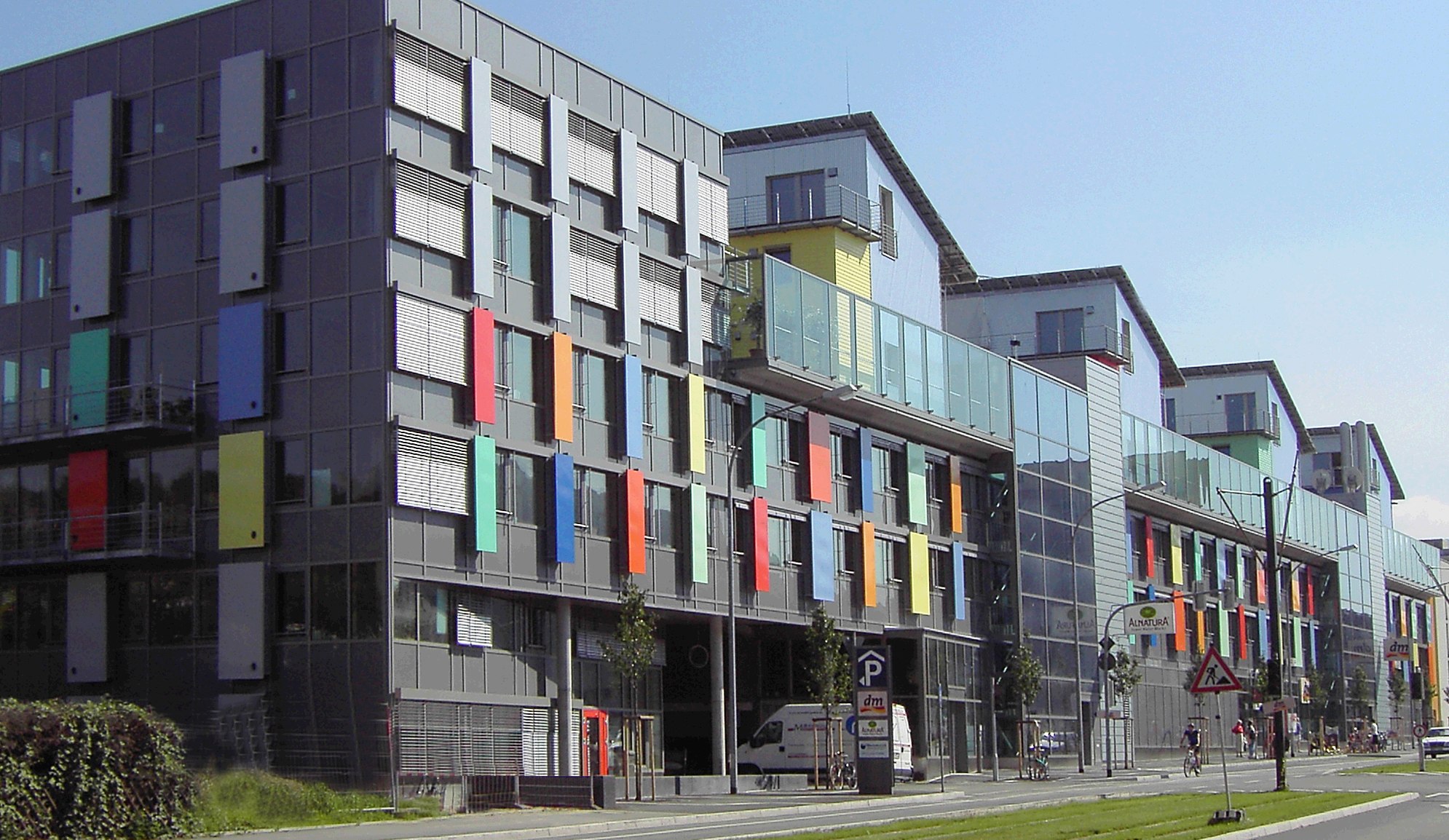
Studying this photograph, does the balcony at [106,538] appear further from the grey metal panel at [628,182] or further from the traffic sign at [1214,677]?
the traffic sign at [1214,677]

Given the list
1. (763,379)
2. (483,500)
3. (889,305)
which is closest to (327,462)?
(483,500)

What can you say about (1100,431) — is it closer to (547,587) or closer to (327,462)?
(547,587)

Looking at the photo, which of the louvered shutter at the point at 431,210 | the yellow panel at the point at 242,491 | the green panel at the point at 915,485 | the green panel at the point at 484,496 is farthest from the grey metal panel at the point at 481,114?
the green panel at the point at 915,485

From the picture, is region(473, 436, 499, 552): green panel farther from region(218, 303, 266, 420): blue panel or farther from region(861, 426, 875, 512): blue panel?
region(861, 426, 875, 512): blue panel

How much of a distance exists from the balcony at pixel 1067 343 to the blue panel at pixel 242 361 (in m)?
49.6

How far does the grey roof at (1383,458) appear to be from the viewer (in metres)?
126

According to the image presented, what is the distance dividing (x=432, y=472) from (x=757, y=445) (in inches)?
556

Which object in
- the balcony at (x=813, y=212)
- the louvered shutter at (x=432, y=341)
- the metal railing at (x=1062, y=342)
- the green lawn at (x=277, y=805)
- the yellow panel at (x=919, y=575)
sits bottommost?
the green lawn at (x=277, y=805)

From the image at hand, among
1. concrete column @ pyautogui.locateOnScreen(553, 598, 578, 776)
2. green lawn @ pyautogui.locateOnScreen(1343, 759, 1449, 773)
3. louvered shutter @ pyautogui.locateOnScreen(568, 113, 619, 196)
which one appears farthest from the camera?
green lawn @ pyautogui.locateOnScreen(1343, 759, 1449, 773)

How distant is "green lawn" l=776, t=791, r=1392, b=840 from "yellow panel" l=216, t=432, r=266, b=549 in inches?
721

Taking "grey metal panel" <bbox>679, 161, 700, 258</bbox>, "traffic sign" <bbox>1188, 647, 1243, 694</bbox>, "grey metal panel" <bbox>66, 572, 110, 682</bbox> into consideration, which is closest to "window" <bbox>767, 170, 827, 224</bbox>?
"grey metal panel" <bbox>679, 161, 700, 258</bbox>

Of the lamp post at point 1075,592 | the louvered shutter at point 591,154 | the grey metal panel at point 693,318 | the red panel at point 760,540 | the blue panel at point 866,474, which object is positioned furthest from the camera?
the lamp post at point 1075,592

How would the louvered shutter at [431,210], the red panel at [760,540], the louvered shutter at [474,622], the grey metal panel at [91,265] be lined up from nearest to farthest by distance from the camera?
the louvered shutter at [431,210] < the louvered shutter at [474,622] < the grey metal panel at [91,265] < the red panel at [760,540]

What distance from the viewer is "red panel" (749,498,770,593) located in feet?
173
